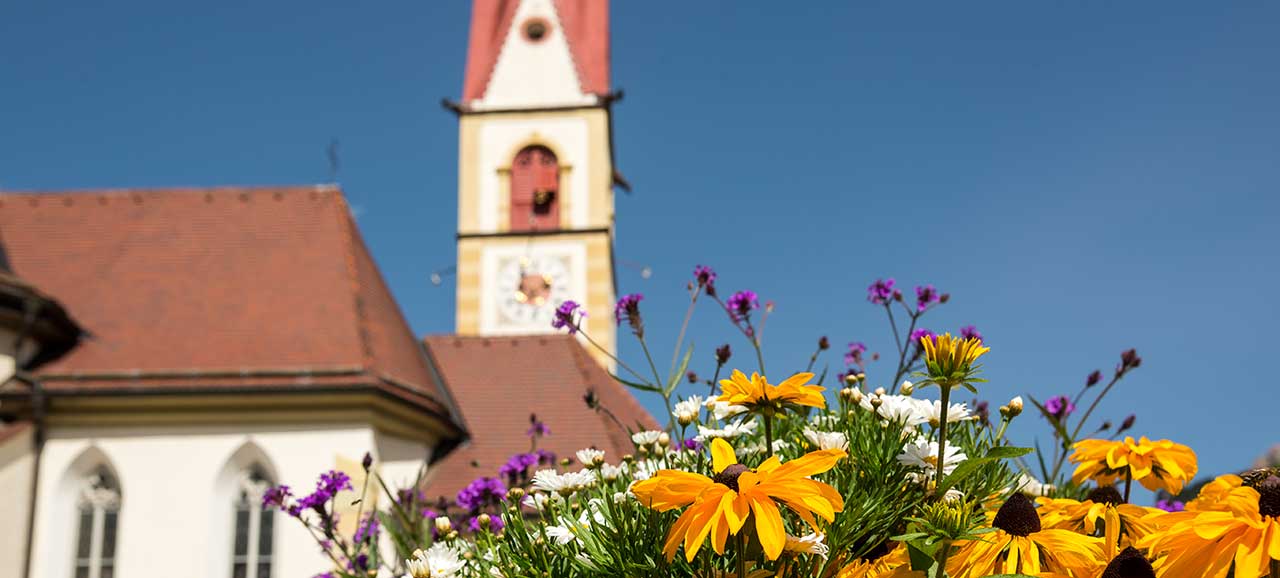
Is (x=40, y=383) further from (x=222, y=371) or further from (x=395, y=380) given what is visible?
(x=395, y=380)

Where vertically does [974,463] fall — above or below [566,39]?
below

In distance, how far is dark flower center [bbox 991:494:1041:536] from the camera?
6.56 feet

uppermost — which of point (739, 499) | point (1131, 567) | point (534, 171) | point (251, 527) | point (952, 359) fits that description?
point (534, 171)

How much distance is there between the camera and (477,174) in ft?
99.0

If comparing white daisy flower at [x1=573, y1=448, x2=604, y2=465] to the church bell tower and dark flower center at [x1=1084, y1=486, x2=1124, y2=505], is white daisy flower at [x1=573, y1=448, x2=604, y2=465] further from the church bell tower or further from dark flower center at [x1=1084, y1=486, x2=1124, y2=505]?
the church bell tower

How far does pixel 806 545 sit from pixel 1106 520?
0.68m

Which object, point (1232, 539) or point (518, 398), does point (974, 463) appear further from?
point (518, 398)

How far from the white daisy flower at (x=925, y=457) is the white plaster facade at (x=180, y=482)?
48.3 feet

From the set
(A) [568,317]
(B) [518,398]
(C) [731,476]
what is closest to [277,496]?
(A) [568,317]

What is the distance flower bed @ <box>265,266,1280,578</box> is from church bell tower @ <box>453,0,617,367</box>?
2404 centimetres

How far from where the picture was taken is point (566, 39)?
3141cm

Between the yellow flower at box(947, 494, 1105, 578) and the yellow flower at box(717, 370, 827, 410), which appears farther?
the yellow flower at box(717, 370, 827, 410)

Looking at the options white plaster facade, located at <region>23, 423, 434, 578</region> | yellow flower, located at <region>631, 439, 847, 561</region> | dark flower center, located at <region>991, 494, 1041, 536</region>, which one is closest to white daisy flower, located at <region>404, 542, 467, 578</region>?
yellow flower, located at <region>631, 439, 847, 561</region>

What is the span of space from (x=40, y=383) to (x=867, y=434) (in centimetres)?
1617
